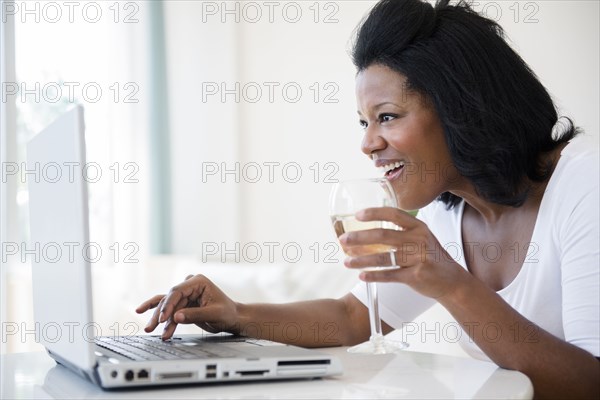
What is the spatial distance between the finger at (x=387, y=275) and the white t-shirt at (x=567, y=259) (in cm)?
19

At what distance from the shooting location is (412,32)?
1.59 metres

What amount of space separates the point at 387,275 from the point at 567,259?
0.41 meters

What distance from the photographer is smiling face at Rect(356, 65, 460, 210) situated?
156cm

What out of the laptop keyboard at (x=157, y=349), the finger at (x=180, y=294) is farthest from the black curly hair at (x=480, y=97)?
the laptop keyboard at (x=157, y=349)

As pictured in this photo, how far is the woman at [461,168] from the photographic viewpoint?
141 centimetres

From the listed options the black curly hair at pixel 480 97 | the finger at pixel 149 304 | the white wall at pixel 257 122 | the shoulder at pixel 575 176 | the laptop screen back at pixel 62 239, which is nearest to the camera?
the laptop screen back at pixel 62 239

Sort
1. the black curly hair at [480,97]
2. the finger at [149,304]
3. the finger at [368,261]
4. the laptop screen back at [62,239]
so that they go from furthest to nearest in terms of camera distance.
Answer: the black curly hair at [480,97], the finger at [149,304], the finger at [368,261], the laptop screen back at [62,239]

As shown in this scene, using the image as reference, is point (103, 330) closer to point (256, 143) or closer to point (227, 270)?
point (227, 270)

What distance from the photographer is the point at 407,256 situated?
1.06 meters

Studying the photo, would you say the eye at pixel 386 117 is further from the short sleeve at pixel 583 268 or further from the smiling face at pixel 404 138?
the short sleeve at pixel 583 268

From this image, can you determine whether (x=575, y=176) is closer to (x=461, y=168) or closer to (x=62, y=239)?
(x=461, y=168)

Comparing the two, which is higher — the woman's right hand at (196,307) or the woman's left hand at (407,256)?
the woman's left hand at (407,256)

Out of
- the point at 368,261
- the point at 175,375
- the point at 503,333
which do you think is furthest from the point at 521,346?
the point at 175,375

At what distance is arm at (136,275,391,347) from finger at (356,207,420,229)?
50 cm
